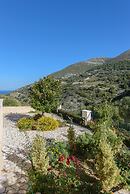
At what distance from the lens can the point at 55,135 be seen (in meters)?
14.0

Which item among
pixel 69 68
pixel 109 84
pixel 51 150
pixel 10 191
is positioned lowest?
pixel 10 191

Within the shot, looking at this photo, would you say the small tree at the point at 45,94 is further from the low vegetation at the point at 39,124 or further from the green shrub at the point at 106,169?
the green shrub at the point at 106,169

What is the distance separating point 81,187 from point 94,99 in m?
27.9

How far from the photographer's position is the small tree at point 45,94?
16500 mm

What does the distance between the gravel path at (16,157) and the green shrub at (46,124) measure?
39 cm

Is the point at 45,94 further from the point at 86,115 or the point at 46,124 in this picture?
the point at 86,115

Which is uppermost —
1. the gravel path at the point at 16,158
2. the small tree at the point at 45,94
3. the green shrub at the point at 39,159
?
the small tree at the point at 45,94

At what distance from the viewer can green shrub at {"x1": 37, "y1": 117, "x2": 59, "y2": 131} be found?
1523cm

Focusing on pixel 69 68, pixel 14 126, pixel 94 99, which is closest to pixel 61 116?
pixel 14 126

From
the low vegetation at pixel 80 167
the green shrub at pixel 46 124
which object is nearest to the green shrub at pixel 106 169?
the low vegetation at pixel 80 167

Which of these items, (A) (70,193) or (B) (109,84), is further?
(B) (109,84)

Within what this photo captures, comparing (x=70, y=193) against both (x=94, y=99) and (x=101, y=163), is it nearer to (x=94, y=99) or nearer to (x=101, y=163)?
(x=101, y=163)

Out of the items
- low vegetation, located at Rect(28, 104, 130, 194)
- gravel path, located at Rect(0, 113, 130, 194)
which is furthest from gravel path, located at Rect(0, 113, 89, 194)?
low vegetation, located at Rect(28, 104, 130, 194)

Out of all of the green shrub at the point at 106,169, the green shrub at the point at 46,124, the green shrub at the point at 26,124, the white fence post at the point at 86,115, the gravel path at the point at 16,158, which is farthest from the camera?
the white fence post at the point at 86,115
